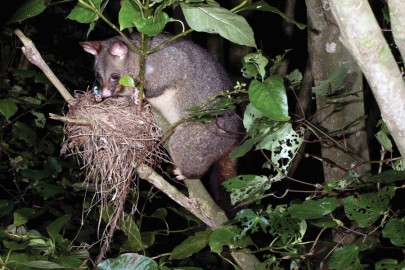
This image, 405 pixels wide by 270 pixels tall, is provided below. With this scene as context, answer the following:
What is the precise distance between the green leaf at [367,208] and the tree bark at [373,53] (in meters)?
0.72

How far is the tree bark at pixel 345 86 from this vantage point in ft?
10.3

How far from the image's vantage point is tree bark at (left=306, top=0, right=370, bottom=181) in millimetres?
3152

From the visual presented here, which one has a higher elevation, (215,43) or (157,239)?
(215,43)

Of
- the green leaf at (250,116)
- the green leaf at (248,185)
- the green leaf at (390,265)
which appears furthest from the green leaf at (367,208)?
the green leaf at (250,116)

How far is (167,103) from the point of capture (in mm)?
4008

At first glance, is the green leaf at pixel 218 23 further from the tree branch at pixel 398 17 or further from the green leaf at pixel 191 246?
the green leaf at pixel 191 246

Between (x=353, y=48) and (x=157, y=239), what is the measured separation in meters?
4.93

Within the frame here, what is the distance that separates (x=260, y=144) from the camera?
8.21 feet

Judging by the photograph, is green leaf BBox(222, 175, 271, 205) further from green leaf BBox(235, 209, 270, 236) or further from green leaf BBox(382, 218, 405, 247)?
green leaf BBox(382, 218, 405, 247)

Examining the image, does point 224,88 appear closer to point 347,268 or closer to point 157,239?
point 347,268

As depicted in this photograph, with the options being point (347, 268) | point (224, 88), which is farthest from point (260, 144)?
point (224, 88)

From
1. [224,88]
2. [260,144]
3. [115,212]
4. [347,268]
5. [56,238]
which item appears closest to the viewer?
[347,268]

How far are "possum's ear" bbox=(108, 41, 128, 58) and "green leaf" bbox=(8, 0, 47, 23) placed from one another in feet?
5.51

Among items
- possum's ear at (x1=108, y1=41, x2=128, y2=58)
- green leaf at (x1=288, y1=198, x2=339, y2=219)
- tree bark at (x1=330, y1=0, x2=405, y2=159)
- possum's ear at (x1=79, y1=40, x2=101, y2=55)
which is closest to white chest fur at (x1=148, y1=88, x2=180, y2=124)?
possum's ear at (x1=108, y1=41, x2=128, y2=58)
